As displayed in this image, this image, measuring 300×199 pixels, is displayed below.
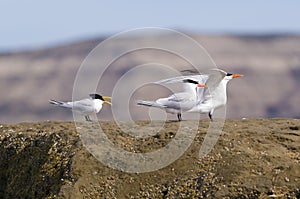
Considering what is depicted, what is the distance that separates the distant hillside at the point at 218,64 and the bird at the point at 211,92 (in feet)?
231

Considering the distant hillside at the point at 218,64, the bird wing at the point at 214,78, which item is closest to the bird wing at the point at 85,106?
the bird wing at the point at 214,78

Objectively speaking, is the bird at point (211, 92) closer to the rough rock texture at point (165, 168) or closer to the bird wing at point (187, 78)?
the bird wing at point (187, 78)

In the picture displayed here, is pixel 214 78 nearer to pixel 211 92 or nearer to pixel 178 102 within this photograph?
pixel 211 92

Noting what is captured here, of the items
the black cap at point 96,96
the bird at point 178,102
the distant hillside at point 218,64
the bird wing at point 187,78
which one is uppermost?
the bird wing at point 187,78

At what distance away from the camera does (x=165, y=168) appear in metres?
12.5

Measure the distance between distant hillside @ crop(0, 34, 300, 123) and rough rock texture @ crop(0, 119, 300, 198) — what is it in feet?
240

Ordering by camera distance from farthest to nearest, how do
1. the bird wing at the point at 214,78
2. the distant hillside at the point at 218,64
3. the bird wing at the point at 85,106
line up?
the distant hillside at the point at 218,64 → the bird wing at the point at 214,78 → the bird wing at the point at 85,106

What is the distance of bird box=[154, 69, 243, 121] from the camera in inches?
634

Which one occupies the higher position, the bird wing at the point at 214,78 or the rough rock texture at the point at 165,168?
the bird wing at the point at 214,78

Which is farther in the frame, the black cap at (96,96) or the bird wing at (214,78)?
the black cap at (96,96)

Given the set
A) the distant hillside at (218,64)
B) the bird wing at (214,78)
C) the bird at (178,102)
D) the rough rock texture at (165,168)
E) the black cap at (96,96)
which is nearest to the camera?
the rough rock texture at (165,168)

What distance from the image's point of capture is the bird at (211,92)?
52.8 ft

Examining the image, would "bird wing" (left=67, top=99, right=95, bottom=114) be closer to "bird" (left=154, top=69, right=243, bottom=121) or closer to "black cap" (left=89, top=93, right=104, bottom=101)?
"black cap" (left=89, top=93, right=104, bottom=101)

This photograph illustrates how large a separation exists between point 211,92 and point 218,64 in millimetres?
100953
